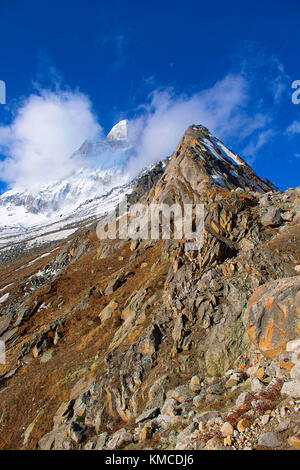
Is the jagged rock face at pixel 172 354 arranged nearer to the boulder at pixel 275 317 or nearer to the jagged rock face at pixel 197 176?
the boulder at pixel 275 317

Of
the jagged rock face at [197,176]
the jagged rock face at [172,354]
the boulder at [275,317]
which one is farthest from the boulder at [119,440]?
the jagged rock face at [197,176]

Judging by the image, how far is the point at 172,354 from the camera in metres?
12.8

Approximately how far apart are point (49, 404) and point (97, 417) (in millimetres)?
4562

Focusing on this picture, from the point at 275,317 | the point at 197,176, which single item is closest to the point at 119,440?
the point at 275,317

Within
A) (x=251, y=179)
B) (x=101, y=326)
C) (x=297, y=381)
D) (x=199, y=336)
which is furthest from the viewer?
(x=251, y=179)

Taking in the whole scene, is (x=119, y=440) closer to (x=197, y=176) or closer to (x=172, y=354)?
(x=172, y=354)

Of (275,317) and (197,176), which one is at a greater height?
(197,176)

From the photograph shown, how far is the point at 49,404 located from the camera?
587 inches

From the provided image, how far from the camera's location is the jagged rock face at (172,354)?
31.1ft

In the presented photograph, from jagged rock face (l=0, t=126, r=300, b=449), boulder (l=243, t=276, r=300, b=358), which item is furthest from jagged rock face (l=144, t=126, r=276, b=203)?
boulder (l=243, t=276, r=300, b=358)

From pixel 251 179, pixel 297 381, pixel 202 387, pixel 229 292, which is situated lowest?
pixel 202 387
